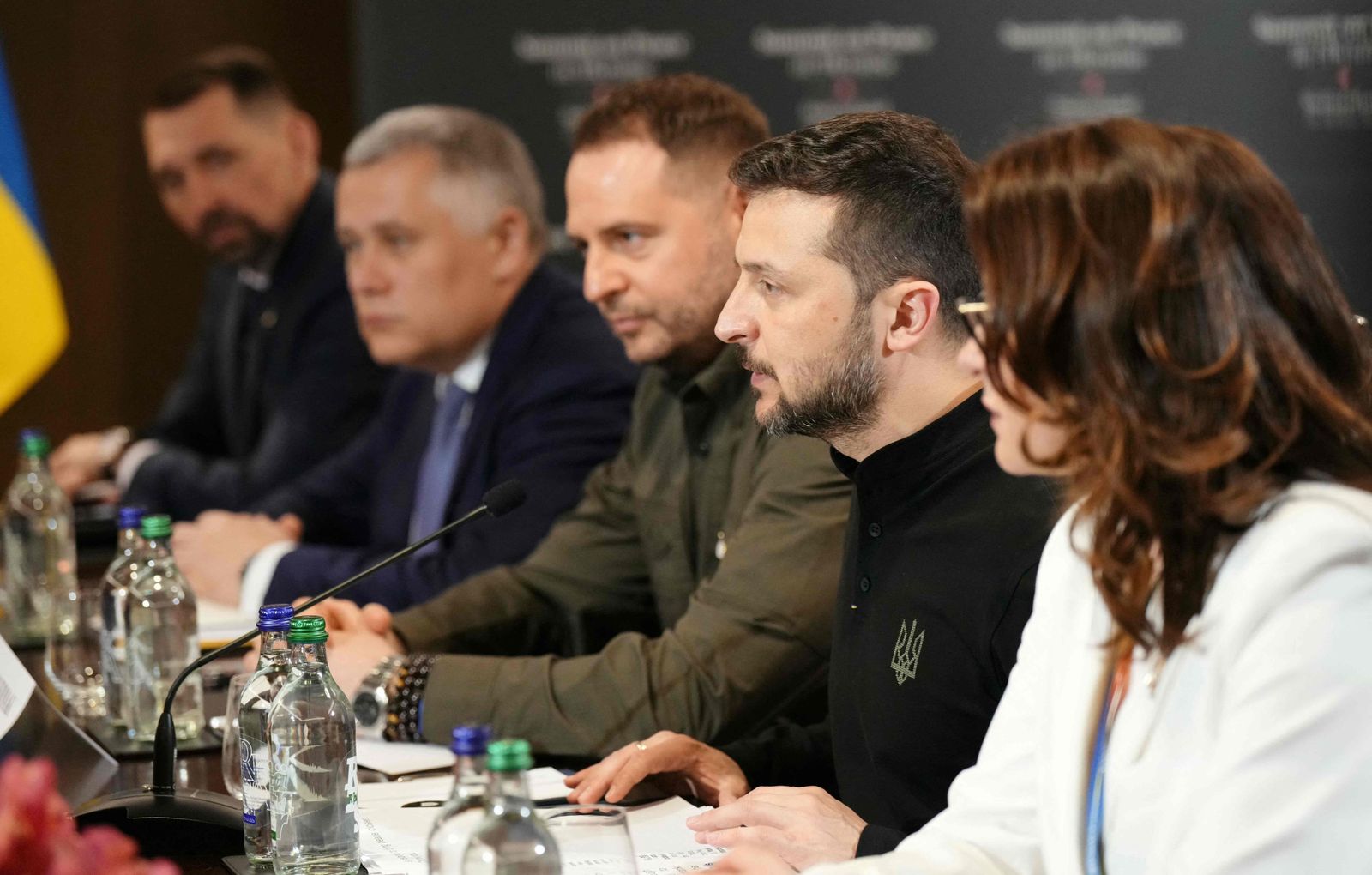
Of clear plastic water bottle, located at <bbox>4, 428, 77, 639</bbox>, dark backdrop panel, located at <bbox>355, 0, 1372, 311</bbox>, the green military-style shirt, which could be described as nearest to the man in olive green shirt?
the green military-style shirt

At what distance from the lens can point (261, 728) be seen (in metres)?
1.54

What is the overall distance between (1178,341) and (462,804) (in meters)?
0.58

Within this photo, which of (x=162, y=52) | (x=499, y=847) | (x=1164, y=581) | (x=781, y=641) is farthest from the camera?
(x=162, y=52)

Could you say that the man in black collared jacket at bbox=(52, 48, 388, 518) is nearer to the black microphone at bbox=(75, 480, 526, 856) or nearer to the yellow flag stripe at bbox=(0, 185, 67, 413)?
the yellow flag stripe at bbox=(0, 185, 67, 413)

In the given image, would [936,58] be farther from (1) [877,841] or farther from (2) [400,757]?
(1) [877,841]

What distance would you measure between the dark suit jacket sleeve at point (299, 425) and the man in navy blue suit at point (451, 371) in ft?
1.29

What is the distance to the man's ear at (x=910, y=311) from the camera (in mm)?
1753

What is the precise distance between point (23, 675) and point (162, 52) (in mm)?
4163

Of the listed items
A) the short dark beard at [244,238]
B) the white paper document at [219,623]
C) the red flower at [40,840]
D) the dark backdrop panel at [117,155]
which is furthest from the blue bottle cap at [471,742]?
the dark backdrop panel at [117,155]

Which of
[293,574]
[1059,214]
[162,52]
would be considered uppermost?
[162,52]

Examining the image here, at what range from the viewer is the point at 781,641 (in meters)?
1.97

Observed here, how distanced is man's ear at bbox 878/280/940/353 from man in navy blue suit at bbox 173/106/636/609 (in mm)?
1166

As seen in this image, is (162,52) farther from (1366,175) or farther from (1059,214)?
(1059,214)

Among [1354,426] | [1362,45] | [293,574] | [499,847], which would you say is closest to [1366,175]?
[1362,45]
